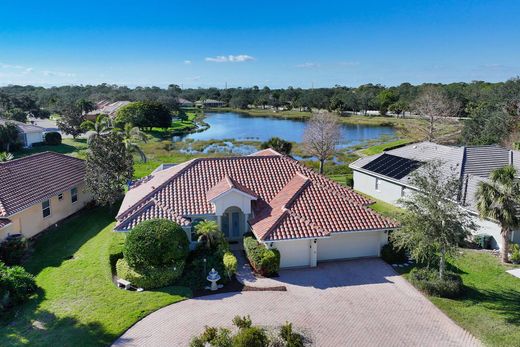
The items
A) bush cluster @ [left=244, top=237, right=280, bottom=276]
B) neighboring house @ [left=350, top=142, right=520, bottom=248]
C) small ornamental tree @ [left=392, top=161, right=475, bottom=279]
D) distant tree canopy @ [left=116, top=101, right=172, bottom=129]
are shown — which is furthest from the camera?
distant tree canopy @ [left=116, top=101, right=172, bottom=129]

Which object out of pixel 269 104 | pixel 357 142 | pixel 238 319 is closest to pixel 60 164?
pixel 238 319

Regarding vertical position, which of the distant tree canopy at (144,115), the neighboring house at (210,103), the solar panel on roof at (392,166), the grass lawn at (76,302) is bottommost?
the grass lawn at (76,302)

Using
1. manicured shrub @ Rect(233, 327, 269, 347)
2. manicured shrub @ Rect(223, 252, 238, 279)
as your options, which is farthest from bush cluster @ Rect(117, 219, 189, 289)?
manicured shrub @ Rect(233, 327, 269, 347)

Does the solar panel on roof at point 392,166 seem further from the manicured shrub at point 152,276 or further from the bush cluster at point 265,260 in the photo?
the manicured shrub at point 152,276

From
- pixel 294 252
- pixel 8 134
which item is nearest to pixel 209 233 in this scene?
pixel 294 252

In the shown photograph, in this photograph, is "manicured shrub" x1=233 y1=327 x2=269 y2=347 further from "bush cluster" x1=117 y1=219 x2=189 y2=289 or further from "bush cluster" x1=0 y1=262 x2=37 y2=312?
"bush cluster" x1=0 y1=262 x2=37 y2=312

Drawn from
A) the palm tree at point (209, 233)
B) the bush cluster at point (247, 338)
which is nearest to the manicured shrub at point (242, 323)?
the bush cluster at point (247, 338)

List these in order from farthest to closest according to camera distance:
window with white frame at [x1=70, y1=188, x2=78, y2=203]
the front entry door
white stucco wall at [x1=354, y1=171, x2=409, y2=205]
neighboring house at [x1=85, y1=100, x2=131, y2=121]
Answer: neighboring house at [x1=85, y1=100, x2=131, y2=121] → white stucco wall at [x1=354, y1=171, x2=409, y2=205] → window with white frame at [x1=70, y1=188, x2=78, y2=203] → the front entry door

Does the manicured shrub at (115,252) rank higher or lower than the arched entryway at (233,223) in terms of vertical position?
lower
